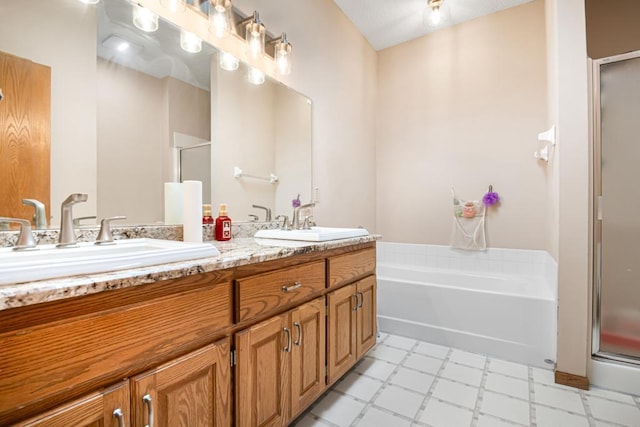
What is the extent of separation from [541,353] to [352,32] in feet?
9.38

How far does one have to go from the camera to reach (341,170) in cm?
258

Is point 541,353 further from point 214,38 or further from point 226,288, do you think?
point 214,38

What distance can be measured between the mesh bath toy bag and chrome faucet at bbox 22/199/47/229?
9.10ft

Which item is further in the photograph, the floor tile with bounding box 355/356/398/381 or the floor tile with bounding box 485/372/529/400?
the floor tile with bounding box 355/356/398/381

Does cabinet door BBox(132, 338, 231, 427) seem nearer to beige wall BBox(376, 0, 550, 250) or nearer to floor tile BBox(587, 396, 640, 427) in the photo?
floor tile BBox(587, 396, 640, 427)

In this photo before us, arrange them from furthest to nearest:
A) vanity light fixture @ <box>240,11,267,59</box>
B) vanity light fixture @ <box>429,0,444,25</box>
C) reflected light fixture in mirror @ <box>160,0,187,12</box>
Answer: vanity light fixture @ <box>429,0,444,25</box>, vanity light fixture @ <box>240,11,267,59</box>, reflected light fixture in mirror @ <box>160,0,187,12</box>

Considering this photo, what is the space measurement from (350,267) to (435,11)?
89.9 inches

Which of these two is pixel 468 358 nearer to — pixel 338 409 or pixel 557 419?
pixel 557 419

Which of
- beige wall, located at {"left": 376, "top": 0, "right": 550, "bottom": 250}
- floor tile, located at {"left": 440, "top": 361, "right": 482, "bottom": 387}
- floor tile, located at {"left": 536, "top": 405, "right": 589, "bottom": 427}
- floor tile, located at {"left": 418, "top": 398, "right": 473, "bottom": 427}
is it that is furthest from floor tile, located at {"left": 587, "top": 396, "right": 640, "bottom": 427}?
beige wall, located at {"left": 376, "top": 0, "right": 550, "bottom": 250}

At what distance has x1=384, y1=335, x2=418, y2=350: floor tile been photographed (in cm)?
218

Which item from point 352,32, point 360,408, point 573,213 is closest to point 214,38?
point 352,32

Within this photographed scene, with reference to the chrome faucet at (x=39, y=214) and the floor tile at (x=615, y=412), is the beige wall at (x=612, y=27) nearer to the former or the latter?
the floor tile at (x=615, y=412)

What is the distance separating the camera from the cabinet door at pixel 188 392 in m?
0.73

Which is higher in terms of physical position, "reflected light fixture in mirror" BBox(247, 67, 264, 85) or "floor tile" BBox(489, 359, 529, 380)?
"reflected light fixture in mirror" BBox(247, 67, 264, 85)
